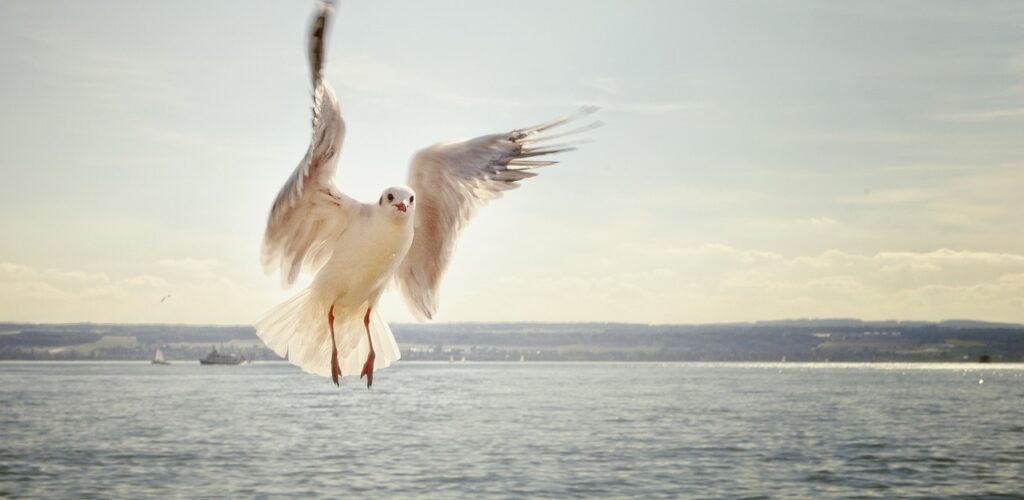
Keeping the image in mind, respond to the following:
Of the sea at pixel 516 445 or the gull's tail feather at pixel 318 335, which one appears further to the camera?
the sea at pixel 516 445

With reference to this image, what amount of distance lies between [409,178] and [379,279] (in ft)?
2.72

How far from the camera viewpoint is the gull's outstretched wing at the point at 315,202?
3.45 meters

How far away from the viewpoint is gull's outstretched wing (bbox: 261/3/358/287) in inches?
136

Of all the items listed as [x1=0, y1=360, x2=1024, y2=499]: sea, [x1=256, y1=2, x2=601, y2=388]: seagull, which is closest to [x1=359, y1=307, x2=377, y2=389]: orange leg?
[x1=256, y1=2, x2=601, y2=388]: seagull

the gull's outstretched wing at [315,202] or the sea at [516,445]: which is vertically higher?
the gull's outstretched wing at [315,202]

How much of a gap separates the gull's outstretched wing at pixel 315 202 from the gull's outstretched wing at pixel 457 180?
0.37 meters

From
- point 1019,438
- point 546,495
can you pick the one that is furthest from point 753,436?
point 546,495

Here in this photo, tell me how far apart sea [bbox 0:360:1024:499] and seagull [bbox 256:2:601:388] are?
42421 mm

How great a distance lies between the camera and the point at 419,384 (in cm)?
14325

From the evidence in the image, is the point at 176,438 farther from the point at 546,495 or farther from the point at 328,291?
the point at 328,291

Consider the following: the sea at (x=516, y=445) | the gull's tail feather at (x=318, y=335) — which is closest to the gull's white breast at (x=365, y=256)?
the gull's tail feather at (x=318, y=335)

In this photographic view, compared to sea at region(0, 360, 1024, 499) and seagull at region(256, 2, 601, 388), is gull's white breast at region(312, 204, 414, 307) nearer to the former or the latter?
seagull at region(256, 2, 601, 388)

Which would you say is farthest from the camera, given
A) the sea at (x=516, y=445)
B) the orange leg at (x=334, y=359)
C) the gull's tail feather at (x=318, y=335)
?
the sea at (x=516, y=445)

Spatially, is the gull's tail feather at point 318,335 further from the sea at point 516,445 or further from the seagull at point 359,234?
the sea at point 516,445
